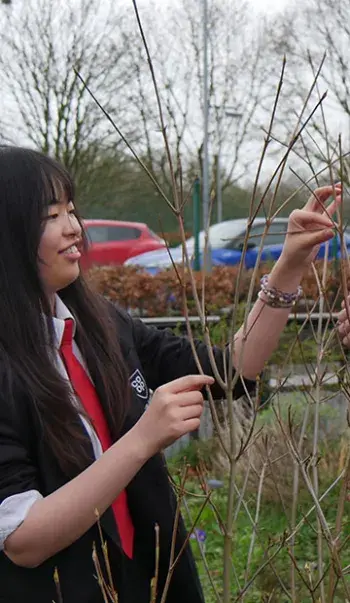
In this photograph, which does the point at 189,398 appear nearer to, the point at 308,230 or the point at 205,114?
the point at 308,230

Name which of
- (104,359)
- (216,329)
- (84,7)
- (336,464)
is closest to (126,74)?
(84,7)

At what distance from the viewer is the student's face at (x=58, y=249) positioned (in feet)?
5.10

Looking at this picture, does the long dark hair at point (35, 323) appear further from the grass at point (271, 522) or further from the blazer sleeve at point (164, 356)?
the grass at point (271, 522)

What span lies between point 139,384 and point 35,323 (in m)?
0.33

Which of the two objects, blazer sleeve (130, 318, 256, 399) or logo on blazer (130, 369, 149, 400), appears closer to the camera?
logo on blazer (130, 369, 149, 400)

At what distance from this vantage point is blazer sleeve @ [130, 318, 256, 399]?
1908 mm

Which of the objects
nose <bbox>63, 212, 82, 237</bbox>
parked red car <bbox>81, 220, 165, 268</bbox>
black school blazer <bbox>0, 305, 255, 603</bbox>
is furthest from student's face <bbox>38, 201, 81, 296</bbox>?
parked red car <bbox>81, 220, 165, 268</bbox>

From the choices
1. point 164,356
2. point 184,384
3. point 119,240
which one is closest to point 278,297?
point 164,356

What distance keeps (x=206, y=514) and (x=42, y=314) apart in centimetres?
244

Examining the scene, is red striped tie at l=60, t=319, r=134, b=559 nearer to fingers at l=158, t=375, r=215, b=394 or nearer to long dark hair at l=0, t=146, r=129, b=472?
long dark hair at l=0, t=146, r=129, b=472

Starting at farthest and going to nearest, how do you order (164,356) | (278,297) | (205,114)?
(205,114) → (164,356) → (278,297)

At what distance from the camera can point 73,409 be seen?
1517 millimetres

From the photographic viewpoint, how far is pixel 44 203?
5.13ft

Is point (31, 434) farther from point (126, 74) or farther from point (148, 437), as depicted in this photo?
point (126, 74)
